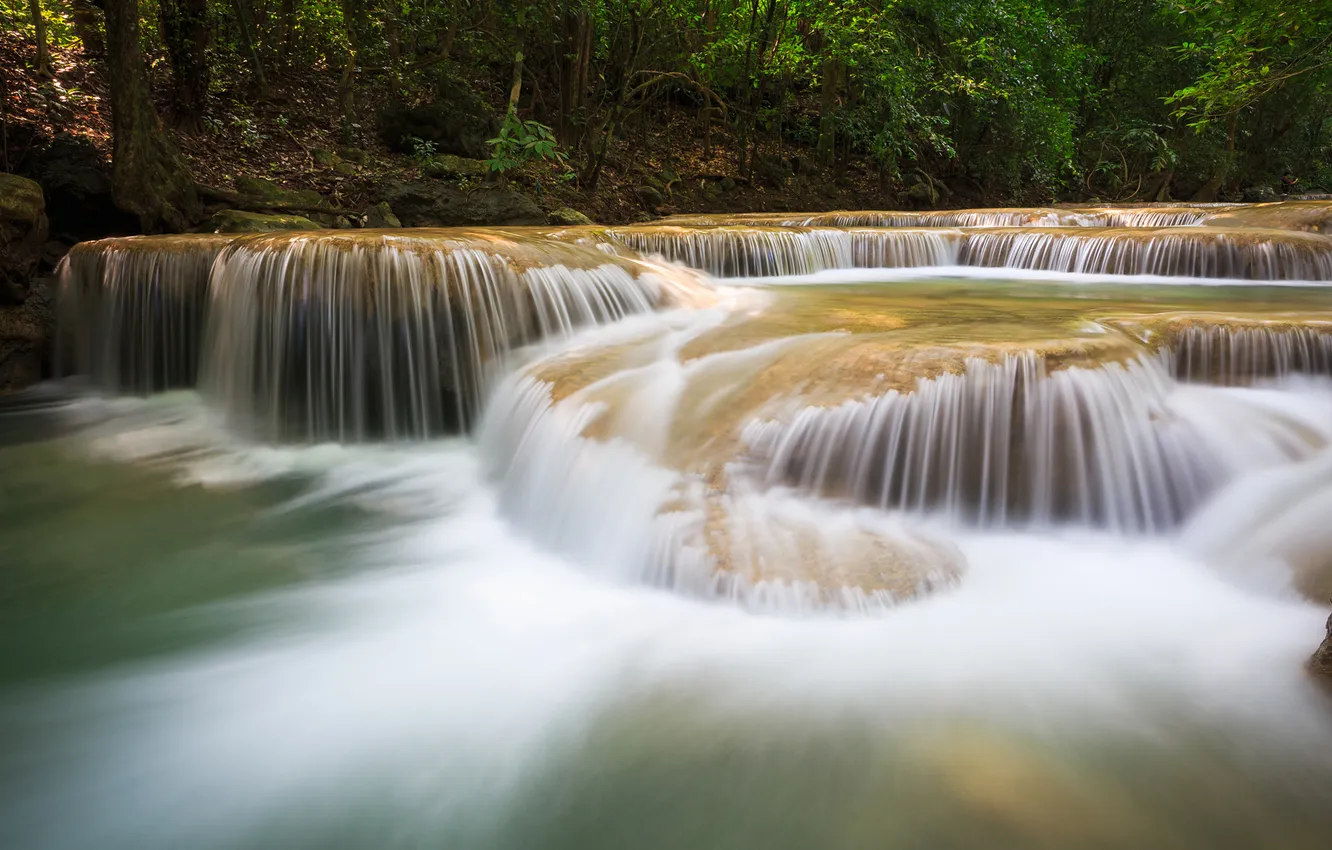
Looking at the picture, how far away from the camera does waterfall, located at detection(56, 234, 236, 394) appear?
5652mm

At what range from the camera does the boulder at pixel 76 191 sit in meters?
7.26

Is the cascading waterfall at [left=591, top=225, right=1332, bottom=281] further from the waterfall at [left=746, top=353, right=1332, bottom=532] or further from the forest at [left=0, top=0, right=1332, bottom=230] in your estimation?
the waterfall at [left=746, top=353, right=1332, bottom=532]

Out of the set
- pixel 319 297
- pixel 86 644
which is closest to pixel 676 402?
pixel 86 644

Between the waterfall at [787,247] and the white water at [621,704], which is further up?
the waterfall at [787,247]

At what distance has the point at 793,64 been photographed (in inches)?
553

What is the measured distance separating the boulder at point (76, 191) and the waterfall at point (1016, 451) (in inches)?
302

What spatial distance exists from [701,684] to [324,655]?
1.37 m

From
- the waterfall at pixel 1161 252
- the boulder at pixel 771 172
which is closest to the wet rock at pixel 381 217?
the waterfall at pixel 1161 252

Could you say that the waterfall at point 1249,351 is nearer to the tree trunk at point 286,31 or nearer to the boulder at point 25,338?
the boulder at point 25,338

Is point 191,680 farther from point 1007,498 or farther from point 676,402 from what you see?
point 1007,498

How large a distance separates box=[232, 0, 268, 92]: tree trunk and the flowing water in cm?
865

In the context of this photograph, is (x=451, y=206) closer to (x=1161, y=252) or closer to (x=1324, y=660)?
(x=1161, y=252)

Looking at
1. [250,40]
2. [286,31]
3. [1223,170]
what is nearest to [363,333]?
[250,40]

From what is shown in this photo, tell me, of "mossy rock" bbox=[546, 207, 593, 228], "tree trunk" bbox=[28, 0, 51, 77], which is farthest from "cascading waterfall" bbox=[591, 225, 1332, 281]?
"tree trunk" bbox=[28, 0, 51, 77]
